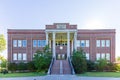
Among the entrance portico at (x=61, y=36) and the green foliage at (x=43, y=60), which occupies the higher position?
the entrance portico at (x=61, y=36)

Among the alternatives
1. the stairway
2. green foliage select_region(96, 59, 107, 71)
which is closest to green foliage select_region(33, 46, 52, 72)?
the stairway

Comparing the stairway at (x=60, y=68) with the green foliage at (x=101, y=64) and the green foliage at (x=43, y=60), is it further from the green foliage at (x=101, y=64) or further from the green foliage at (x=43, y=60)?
the green foliage at (x=101, y=64)

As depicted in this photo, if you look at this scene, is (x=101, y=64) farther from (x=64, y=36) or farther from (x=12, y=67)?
(x=12, y=67)

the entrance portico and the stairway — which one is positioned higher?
the entrance portico

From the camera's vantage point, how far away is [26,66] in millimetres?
42469

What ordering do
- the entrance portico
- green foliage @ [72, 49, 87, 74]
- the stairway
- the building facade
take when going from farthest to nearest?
the building facade < the entrance portico < green foliage @ [72, 49, 87, 74] < the stairway

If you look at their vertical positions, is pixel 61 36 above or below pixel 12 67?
above

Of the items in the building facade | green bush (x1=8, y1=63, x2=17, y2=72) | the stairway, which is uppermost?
the building facade

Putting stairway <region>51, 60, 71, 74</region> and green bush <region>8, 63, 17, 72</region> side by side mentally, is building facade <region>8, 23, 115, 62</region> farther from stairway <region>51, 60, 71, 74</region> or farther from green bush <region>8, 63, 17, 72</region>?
stairway <region>51, 60, 71, 74</region>

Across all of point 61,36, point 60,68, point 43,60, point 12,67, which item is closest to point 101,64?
point 60,68

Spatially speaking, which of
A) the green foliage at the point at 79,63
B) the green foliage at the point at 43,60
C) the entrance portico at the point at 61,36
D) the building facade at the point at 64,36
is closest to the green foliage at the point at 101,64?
the building facade at the point at 64,36

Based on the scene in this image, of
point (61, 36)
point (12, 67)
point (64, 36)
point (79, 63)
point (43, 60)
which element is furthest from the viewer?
point (64, 36)

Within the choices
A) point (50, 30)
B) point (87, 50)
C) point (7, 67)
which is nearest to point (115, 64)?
point (87, 50)

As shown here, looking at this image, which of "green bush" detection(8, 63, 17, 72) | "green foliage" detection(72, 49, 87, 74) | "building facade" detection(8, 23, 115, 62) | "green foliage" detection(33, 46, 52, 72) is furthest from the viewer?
"building facade" detection(8, 23, 115, 62)
